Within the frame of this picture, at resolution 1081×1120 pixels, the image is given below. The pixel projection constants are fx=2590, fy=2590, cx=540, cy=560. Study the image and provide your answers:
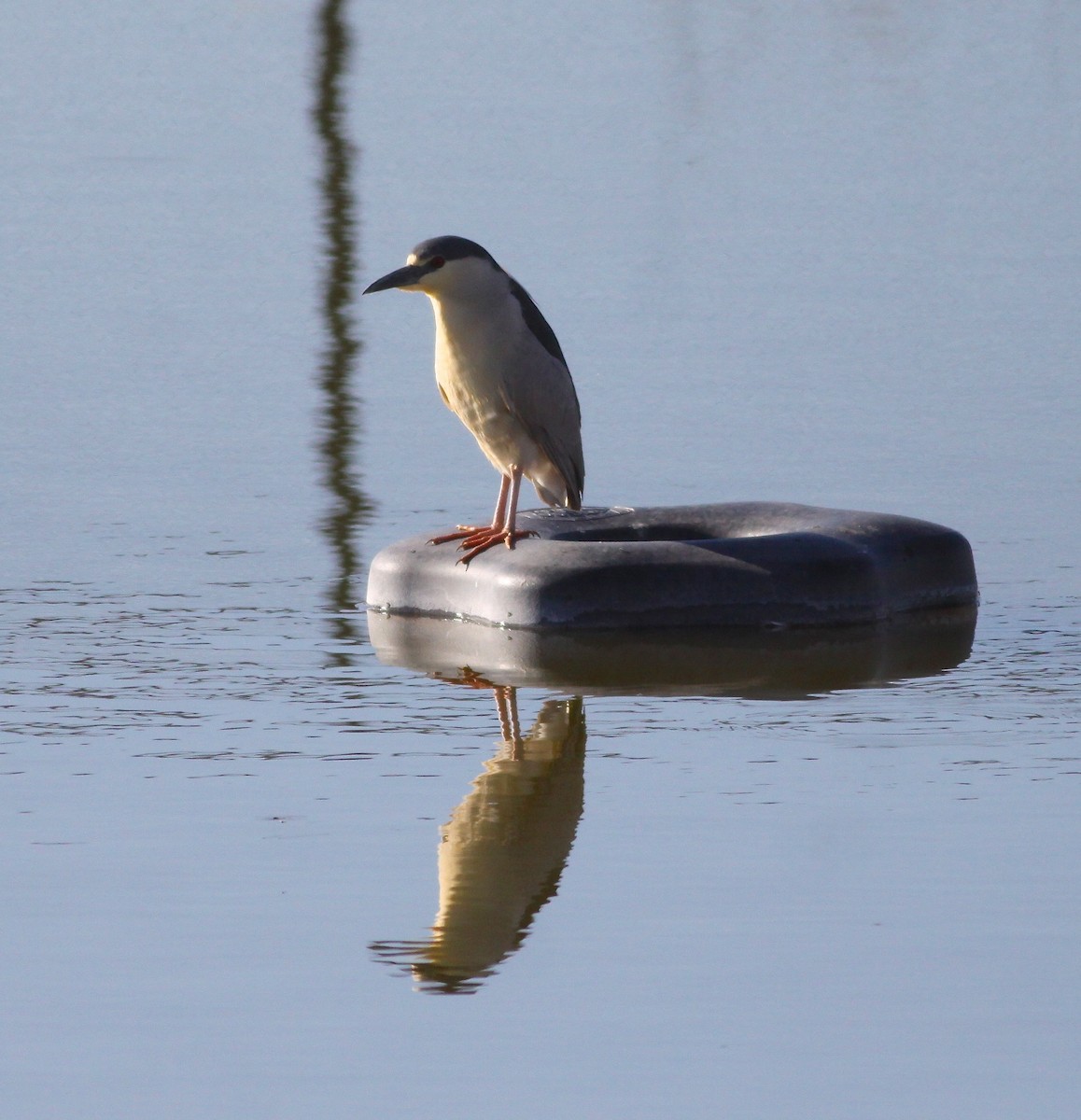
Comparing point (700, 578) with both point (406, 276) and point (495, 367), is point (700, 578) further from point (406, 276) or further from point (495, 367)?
point (406, 276)

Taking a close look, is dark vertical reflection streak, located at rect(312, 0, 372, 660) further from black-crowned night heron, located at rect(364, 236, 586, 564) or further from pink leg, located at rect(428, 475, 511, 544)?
black-crowned night heron, located at rect(364, 236, 586, 564)

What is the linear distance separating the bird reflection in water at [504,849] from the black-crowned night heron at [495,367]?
1.59 meters

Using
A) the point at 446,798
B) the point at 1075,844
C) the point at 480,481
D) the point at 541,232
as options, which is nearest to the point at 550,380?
the point at 480,481

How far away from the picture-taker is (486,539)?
871cm

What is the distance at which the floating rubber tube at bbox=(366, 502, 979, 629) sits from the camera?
8.36 m

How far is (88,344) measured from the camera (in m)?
13.7

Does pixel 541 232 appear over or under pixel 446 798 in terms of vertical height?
over

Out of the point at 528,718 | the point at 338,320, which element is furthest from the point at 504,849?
the point at 338,320

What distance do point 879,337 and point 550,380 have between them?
4.90 m

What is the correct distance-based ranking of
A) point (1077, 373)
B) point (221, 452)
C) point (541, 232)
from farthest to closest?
point (541, 232) → point (1077, 373) → point (221, 452)

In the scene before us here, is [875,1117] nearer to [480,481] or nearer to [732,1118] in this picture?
[732,1118]

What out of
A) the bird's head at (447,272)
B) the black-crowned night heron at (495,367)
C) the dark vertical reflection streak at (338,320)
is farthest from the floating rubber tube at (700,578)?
the bird's head at (447,272)

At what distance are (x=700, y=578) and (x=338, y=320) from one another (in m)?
6.13

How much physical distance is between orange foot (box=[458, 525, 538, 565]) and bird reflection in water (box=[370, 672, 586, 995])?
117 centimetres
